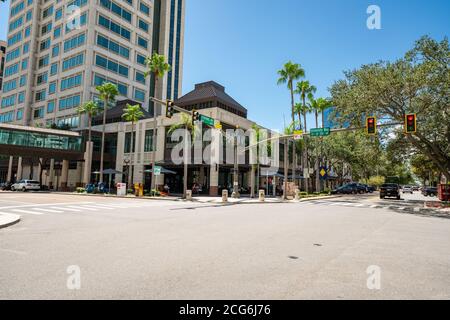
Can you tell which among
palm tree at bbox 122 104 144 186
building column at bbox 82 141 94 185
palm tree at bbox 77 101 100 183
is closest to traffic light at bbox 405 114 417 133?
palm tree at bbox 122 104 144 186

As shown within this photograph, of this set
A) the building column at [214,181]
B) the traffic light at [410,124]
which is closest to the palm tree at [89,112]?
the building column at [214,181]

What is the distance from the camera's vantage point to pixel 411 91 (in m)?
21.9

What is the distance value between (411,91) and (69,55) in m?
59.1

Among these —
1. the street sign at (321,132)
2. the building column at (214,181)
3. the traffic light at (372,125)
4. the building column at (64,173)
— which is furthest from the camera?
the building column at (64,173)

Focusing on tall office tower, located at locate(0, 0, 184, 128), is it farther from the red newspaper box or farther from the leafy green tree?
the red newspaper box

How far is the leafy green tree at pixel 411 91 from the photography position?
70.9 ft

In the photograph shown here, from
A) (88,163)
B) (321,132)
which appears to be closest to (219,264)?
(321,132)

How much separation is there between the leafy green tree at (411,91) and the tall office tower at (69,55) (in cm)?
4625

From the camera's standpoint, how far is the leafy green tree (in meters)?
21.6

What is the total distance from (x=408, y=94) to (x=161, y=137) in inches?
1169

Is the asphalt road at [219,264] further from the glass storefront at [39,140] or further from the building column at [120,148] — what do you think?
the glass storefront at [39,140]

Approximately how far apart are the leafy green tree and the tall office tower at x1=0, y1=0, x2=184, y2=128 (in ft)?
152

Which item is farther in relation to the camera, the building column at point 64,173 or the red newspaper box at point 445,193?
the building column at point 64,173
